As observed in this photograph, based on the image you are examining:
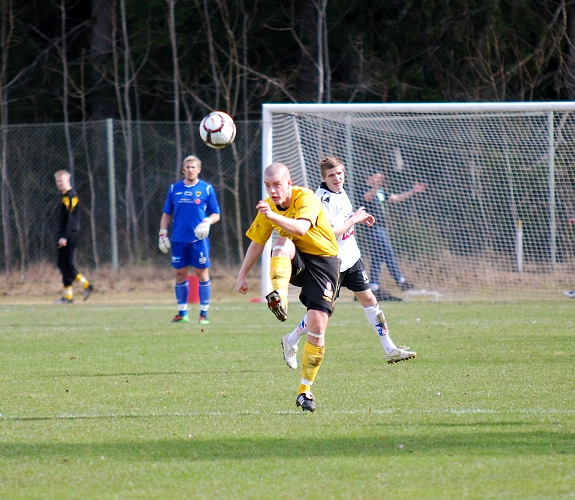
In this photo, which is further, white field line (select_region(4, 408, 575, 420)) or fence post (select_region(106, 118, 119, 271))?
fence post (select_region(106, 118, 119, 271))

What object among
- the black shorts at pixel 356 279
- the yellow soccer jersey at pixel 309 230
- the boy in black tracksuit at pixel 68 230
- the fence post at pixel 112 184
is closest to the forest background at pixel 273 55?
the fence post at pixel 112 184

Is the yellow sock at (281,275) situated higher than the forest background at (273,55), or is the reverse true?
the forest background at (273,55)

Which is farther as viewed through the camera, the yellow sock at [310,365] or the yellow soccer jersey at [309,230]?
the yellow soccer jersey at [309,230]

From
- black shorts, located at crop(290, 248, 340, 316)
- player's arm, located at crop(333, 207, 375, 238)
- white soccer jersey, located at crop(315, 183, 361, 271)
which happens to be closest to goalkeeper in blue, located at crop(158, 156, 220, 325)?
white soccer jersey, located at crop(315, 183, 361, 271)

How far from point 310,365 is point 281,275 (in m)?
0.66

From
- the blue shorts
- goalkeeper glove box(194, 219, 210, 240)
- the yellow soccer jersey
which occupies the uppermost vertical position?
the yellow soccer jersey

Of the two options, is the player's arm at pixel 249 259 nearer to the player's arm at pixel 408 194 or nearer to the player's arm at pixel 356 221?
the player's arm at pixel 356 221

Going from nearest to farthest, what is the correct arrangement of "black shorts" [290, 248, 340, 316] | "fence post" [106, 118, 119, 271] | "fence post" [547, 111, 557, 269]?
"black shorts" [290, 248, 340, 316] < "fence post" [547, 111, 557, 269] < "fence post" [106, 118, 119, 271]

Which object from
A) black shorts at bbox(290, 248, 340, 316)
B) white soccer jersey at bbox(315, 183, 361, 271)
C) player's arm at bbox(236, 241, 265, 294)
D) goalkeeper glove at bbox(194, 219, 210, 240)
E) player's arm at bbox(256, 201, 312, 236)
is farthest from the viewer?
goalkeeper glove at bbox(194, 219, 210, 240)

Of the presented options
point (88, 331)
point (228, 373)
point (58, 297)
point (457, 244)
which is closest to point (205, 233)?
point (88, 331)

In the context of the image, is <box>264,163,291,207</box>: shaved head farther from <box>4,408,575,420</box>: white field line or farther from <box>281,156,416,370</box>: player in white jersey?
<box>4,408,575,420</box>: white field line

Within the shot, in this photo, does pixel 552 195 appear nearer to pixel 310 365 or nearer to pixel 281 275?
pixel 310 365

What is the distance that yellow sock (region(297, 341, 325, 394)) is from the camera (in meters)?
5.45

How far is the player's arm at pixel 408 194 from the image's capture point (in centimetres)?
1343
